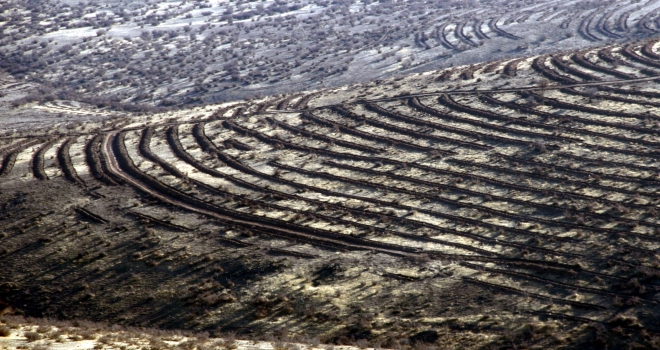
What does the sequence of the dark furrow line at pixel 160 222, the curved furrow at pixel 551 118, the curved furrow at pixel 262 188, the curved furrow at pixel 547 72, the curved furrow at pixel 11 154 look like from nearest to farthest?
the curved furrow at pixel 262 188 < the dark furrow line at pixel 160 222 < the curved furrow at pixel 551 118 < the curved furrow at pixel 11 154 < the curved furrow at pixel 547 72

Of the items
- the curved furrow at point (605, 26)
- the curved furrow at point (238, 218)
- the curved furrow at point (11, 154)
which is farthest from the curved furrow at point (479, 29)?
the curved furrow at point (11, 154)

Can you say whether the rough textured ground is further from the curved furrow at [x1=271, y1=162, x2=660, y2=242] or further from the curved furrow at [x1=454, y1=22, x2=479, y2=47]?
the curved furrow at [x1=271, y1=162, x2=660, y2=242]

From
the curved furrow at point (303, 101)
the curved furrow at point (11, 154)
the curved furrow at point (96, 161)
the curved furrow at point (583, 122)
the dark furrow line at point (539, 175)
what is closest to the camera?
the dark furrow line at point (539, 175)

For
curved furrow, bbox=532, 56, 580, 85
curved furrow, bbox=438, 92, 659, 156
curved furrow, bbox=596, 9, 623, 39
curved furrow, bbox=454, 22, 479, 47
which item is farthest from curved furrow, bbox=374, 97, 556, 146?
curved furrow, bbox=596, 9, 623, 39

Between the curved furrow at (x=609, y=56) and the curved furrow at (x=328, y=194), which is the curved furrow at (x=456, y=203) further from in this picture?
the curved furrow at (x=609, y=56)

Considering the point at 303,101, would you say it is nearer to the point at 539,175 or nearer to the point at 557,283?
the point at 539,175

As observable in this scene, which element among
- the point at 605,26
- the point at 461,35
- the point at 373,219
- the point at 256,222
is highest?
the point at 461,35

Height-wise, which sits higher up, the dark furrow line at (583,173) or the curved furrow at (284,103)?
the curved furrow at (284,103)

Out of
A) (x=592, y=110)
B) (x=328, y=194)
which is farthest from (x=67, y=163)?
(x=592, y=110)
